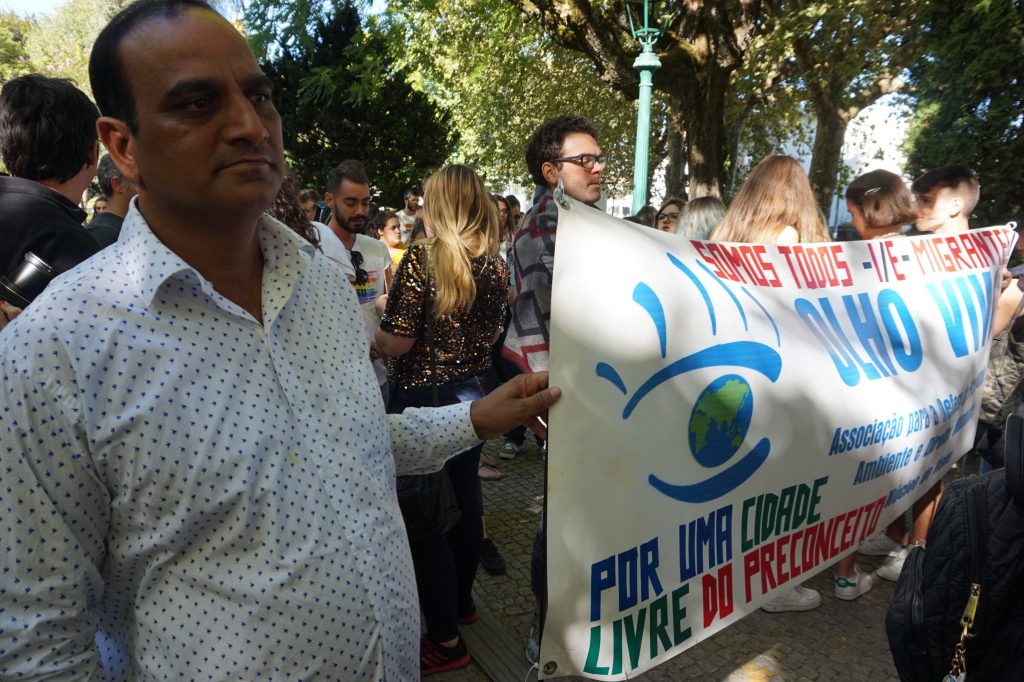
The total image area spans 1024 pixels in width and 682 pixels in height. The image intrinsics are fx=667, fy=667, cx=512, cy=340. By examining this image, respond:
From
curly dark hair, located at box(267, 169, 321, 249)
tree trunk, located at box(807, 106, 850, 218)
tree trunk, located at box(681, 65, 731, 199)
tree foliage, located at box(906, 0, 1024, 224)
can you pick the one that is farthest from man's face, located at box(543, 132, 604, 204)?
tree trunk, located at box(807, 106, 850, 218)

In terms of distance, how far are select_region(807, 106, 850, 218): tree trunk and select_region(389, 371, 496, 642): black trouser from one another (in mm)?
14555

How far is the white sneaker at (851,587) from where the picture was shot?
10.6 ft

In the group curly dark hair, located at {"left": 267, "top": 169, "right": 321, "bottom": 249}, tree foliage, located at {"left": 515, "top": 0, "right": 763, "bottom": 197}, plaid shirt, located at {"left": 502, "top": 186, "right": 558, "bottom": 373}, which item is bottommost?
plaid shirt, located at {"left": 502, "top": 186, "right": 558, "bottom": 373}

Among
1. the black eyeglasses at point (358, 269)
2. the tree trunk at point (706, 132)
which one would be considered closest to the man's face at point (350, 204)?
the black eyeglasses at point (358, 269)

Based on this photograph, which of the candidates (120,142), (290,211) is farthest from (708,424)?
(290,211)

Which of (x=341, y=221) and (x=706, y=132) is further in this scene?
(x=706, y=132)

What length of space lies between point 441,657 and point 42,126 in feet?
8.00

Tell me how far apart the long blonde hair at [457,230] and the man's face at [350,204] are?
1250mm

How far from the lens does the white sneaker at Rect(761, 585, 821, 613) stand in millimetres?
3127

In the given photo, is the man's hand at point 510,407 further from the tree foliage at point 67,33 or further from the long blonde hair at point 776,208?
the tree foliage at point 67,33

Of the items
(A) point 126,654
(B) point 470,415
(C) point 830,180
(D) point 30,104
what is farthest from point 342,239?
(C) point 830,180

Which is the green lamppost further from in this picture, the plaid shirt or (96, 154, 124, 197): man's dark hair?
(96, 154, 124, 197): man's dark hair

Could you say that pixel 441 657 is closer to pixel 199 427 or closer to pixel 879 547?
pixel 199 427

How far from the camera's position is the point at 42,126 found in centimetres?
218
